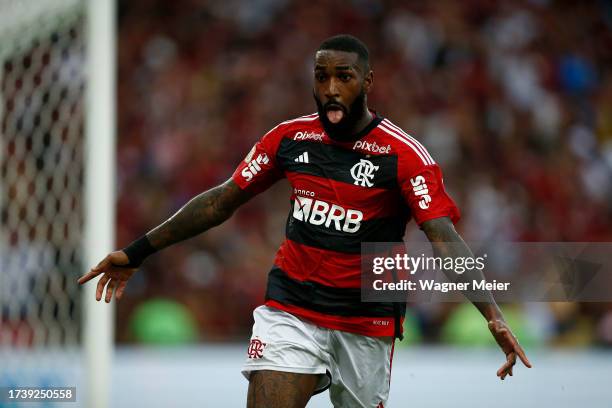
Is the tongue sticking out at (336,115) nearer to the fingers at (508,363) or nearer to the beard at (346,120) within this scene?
the beard at (346,120)

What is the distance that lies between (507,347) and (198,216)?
1650 millimetres

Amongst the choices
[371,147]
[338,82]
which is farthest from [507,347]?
[338,82]

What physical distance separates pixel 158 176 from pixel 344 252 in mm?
9496

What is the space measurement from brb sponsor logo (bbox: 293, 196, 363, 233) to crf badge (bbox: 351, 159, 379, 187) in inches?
5.4

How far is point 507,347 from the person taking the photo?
405 centimetres

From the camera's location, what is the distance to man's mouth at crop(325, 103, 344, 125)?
4.40m

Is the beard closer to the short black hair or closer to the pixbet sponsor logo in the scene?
the pixbet sponsor logo

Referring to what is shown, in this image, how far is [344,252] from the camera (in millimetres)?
4582

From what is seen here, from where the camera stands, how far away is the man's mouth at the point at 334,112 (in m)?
4.40

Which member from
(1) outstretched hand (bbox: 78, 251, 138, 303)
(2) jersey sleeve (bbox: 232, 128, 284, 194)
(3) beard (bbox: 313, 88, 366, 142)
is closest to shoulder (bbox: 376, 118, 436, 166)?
(3) beard (bbox: 313, 88, 366, 142)

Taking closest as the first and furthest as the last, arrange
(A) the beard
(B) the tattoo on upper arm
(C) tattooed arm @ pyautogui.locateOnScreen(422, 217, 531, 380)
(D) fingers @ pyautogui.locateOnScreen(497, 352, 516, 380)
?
(D) fingers @ pyautogui.locateOnScreen(497, 352, 516, 380) → (C) tattooed arm @ pyautogui.locateOnScreen(422, 217, 531, 380) → (B) the tattoo on upper arm → (A) the beard

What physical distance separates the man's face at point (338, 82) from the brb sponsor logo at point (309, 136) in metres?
0.20

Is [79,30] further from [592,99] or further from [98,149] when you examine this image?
[592,99]

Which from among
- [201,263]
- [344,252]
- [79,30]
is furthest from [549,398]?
[201,263]
